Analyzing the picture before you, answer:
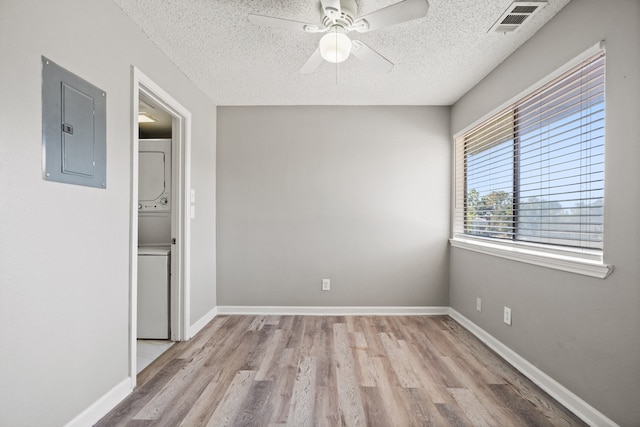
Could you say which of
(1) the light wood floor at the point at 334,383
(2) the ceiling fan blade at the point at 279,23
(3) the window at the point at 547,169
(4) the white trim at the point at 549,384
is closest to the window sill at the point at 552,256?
(3) the window at the point at 547,169

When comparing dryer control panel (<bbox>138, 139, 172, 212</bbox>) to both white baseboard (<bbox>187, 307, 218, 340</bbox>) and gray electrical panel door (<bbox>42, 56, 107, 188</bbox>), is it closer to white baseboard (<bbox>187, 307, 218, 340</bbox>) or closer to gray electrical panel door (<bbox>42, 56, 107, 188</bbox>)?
white baseboard (<bbox>187, 307, 218, 340</bbox>)

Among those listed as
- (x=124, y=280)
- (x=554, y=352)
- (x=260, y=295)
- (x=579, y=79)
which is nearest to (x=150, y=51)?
(x=124, y=280)

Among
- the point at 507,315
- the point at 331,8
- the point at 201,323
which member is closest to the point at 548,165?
the point at 507,315

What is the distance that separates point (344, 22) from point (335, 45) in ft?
0.80

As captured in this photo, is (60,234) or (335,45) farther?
(335,45)

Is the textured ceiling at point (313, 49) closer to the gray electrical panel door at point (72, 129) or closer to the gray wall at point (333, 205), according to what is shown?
the gray wall at point (333, 205)

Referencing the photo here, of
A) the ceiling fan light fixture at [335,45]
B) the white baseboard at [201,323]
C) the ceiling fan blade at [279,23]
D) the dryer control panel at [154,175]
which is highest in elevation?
the ceiling fan blade at [279,23]

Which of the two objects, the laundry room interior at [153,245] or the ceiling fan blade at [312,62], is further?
the laundry room interior at [153,245]

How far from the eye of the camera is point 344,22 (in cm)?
192

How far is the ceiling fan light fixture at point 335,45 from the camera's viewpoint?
5.86 ft

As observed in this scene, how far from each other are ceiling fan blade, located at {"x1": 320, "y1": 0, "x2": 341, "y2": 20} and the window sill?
1.96m

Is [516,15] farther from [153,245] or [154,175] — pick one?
[153,245]

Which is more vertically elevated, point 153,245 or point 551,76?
point 551,76

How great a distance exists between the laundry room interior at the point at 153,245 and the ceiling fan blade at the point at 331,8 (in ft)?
5.15
